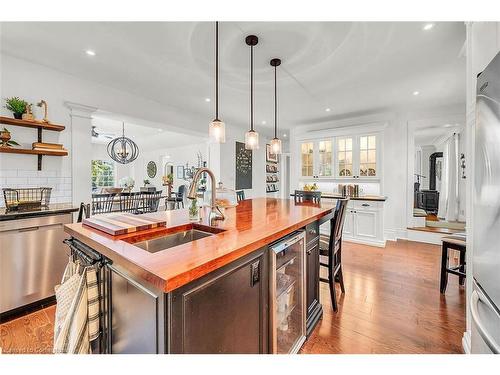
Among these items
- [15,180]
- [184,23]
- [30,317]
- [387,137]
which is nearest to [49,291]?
[30,317]

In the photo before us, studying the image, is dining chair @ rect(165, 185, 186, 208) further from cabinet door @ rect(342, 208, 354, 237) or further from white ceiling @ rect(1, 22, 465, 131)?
cabinet door @ rect(342, 208, 354, 237)

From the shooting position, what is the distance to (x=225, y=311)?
1029 millimetres

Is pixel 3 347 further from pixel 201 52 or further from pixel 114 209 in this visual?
pixel 114 209

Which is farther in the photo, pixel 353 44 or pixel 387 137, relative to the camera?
pixel 387 137

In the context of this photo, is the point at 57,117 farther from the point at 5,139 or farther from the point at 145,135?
the point at 145,135

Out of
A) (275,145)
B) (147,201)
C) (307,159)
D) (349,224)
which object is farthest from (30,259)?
(307,159)

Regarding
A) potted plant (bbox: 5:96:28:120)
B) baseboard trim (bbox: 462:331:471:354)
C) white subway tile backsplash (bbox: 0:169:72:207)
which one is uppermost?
potted plant (bbox: 5:96:28:120)

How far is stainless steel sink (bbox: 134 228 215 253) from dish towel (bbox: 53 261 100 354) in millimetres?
270

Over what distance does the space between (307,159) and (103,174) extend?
8.64 m

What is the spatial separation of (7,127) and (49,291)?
1817 millimetres

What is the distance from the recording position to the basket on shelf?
2227 millimetres

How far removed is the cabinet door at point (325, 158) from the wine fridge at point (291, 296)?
3857 millimetres

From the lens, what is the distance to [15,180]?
2.58 m

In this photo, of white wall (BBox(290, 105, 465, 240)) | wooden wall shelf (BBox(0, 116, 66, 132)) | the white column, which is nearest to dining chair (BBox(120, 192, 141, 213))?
the white column
